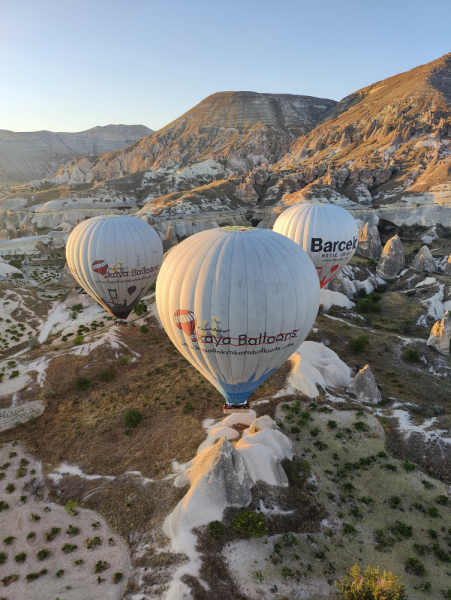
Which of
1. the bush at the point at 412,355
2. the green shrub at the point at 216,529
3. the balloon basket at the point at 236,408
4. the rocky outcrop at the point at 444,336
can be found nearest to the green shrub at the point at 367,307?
the rocky outcrop at the point at 444,336

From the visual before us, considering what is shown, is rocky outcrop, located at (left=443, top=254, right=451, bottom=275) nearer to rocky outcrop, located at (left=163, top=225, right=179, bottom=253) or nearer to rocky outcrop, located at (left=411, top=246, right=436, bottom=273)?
rocky outcrop, located at (left=411, top=246, right=436, bottom=273)

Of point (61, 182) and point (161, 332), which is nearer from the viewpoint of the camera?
point (161, 332)

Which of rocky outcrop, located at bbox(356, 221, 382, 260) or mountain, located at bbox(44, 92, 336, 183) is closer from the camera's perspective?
rocky outcrop, located at bbox(356, 221, 382, 260)

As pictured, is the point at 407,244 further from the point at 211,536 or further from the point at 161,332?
the point at 211,536

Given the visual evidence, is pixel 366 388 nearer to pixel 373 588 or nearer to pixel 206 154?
pixel 373 588

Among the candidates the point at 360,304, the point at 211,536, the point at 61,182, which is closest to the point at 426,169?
the point at 360,304

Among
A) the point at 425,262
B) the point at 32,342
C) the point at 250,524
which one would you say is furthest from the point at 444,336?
the point at 32,342

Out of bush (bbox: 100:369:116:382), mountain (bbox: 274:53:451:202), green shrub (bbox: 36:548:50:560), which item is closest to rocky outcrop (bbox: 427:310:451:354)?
bush (bbox: 100:369:116:382)
